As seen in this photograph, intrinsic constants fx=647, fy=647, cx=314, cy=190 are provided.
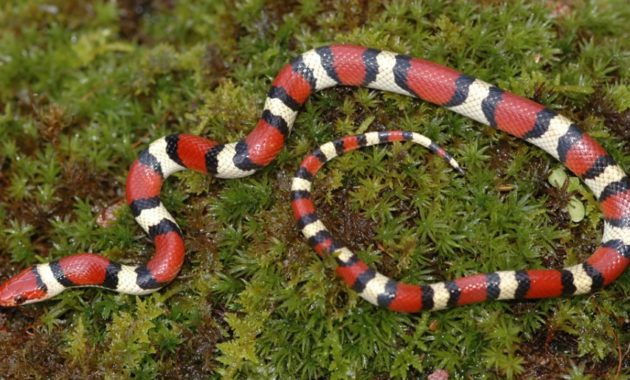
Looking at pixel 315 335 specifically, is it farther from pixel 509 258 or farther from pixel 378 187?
pixel 509 258

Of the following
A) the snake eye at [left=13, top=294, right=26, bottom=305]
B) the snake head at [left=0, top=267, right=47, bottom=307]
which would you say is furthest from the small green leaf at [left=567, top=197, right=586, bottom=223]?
the snake eye at [left=13, top=294, right=26, bottom=305]

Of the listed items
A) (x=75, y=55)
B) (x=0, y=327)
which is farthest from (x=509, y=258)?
(x=75, y=55)

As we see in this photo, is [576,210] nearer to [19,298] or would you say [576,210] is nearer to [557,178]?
[557,178]

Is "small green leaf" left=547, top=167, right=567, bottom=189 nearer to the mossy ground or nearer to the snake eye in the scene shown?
the mossy ground

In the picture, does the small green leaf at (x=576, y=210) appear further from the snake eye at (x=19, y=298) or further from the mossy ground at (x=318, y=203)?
the snake eye at (x=19, y=298)

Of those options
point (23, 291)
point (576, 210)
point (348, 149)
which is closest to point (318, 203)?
point (348, 149)

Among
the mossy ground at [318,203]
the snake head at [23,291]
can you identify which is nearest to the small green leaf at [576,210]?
the mossy ground at [318,203]

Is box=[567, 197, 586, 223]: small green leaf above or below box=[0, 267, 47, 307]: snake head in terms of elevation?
above
